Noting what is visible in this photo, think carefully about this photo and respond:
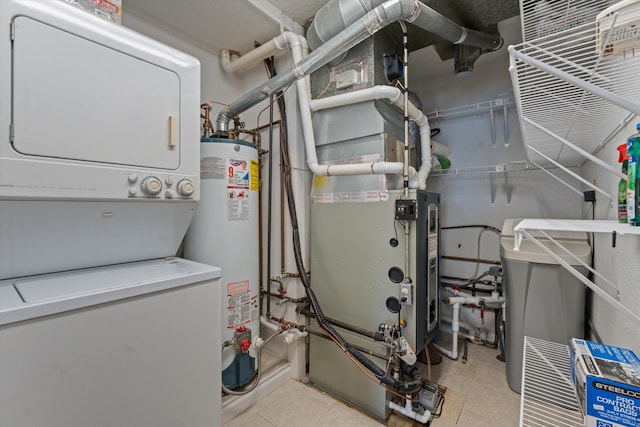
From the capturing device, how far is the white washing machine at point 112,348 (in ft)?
2.15

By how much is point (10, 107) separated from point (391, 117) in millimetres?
1747

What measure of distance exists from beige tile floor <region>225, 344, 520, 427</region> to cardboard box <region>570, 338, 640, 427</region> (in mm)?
1143

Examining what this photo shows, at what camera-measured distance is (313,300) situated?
67.9 inches

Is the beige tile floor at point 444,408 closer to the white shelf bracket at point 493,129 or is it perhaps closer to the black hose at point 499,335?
the black hose at point 499,335

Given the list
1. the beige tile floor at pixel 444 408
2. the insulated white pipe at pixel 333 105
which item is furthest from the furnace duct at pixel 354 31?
the beige tile floor at pixel 444 408

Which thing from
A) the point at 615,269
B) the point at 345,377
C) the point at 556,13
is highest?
the point at 556,13

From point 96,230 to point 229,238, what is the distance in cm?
68

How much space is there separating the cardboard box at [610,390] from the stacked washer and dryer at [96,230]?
3.80ft

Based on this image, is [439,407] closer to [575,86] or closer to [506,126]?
[575,86]

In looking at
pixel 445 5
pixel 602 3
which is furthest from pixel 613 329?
pixel 445 5

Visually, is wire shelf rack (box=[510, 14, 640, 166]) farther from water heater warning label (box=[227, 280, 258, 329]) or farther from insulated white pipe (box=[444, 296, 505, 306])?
water heater warning label (box=[227, 280, 258, 329])

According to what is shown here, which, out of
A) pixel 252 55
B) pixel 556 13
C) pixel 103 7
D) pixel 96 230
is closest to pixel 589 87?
pixel 556 13

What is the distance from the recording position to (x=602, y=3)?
0.82 m

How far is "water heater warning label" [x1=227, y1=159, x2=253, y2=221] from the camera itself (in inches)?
62.1
